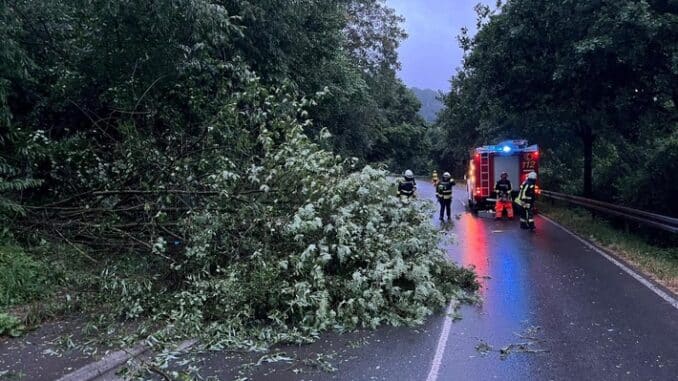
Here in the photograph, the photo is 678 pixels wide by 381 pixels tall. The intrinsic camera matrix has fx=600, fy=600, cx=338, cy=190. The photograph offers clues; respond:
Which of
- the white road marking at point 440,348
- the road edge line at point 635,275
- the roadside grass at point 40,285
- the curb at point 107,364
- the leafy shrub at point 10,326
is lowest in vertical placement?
the white road marking at point 440,348

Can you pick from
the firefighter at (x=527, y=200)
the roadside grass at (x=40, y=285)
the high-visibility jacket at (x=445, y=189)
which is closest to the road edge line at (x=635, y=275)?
the firefighter at (x=527, y=200)

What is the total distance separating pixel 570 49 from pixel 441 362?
392 inches

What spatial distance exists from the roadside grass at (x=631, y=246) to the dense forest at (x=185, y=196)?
3453 mm

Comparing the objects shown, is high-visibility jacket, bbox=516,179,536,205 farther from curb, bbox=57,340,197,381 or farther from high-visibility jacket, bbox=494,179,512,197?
curb, bbox=57,340,197,381

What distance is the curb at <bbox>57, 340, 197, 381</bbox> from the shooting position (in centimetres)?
527

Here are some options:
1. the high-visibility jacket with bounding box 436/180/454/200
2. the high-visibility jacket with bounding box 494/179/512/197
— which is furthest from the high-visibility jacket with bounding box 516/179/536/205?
the high-visibility jacket with bounding box 494/179/512/197

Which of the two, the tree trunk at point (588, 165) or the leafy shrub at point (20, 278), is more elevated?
the tree trunk at point (588, 165)

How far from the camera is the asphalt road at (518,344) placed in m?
5.42

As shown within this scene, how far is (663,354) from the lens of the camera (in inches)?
227

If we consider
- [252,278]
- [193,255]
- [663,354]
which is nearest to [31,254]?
[193,255]

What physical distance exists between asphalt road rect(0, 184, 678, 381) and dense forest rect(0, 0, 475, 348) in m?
0.47

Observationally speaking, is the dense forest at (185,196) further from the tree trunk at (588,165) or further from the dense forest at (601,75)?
the tree trunk at (588,165)

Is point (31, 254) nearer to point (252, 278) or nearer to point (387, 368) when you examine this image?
point (252, 278)

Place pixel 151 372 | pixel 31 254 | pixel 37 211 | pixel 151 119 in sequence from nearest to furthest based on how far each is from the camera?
pixel 151 372 → pixel 31 254 → pixel 37 211 → pixel 151 119
